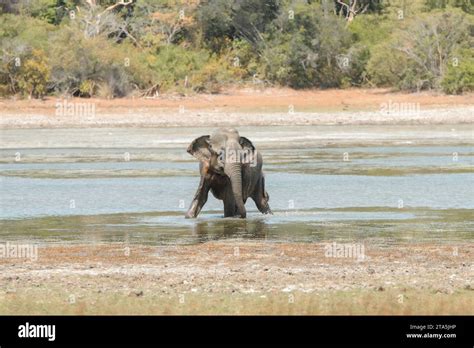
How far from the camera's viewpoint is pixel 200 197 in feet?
73.6

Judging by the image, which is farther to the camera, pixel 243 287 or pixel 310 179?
pixel 310 179

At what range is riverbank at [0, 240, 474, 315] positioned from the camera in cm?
1325

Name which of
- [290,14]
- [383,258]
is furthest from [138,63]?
[383,258]

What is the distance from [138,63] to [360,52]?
10.3 m

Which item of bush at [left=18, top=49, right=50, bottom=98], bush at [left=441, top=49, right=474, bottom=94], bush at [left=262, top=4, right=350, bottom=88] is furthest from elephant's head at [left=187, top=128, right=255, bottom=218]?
bush at [left=262, top=4, right=350, bottom=88]

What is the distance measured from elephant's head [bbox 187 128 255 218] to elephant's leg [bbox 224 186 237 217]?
29 cm

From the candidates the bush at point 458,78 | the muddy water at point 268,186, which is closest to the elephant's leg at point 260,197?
the muddy water at point 268,186

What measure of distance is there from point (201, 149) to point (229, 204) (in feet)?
4.08

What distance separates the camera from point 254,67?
58.4 metres

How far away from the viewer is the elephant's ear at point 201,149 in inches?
868

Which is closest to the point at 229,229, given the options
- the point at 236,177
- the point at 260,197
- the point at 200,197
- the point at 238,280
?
the point at 236,177

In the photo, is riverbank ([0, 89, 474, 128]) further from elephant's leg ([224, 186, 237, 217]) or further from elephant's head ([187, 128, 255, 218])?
elephant's head ([187, 128, 255, 218])
